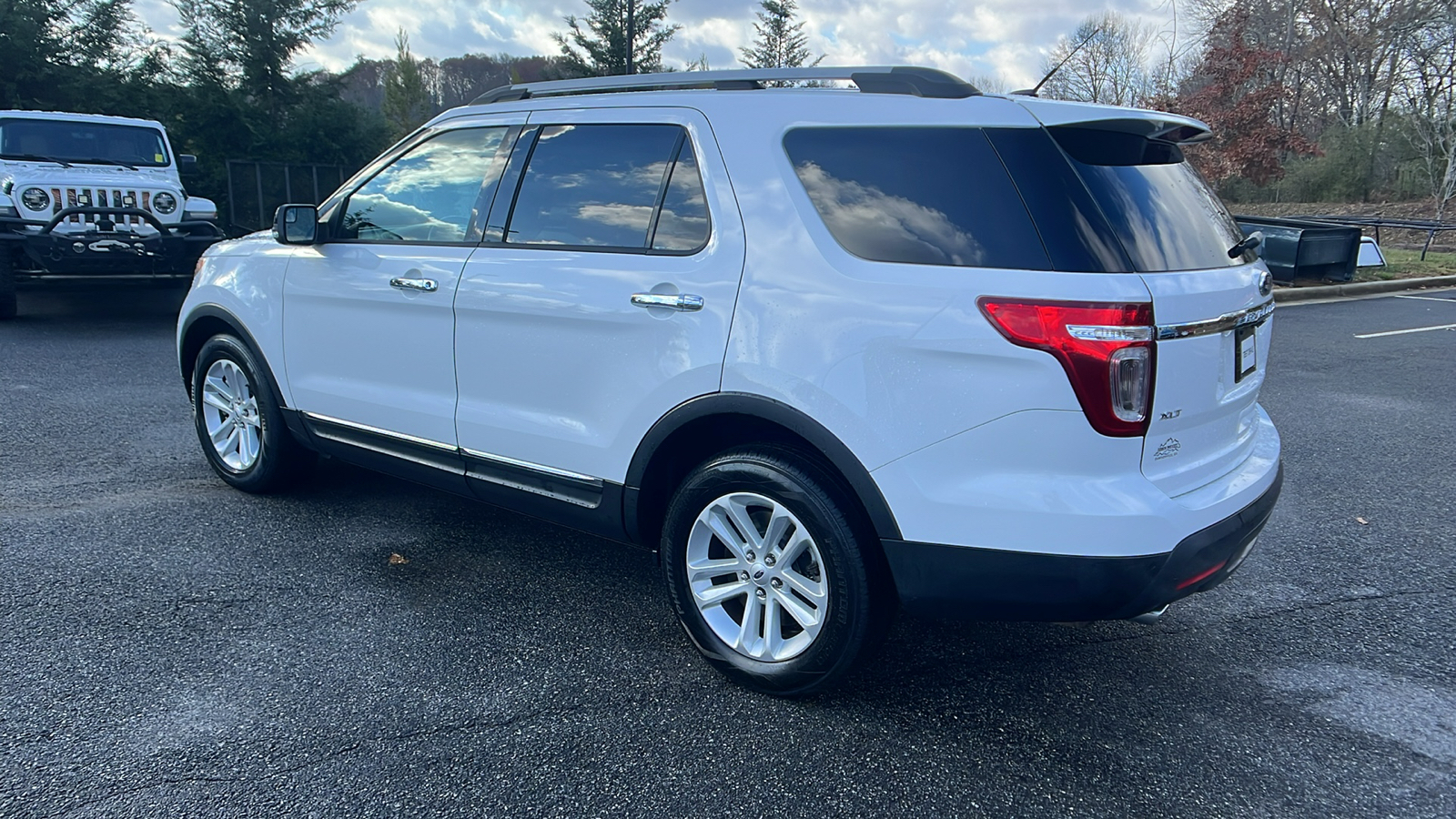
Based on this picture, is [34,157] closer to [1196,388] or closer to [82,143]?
[82,143]

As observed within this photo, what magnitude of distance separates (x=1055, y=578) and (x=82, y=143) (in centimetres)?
1185

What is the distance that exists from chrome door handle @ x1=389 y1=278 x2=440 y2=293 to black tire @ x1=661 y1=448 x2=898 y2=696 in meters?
1.30

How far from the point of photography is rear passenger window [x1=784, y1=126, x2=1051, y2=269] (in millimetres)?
2525

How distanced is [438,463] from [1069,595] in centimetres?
237

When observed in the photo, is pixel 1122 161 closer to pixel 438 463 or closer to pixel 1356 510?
pixel 438 463

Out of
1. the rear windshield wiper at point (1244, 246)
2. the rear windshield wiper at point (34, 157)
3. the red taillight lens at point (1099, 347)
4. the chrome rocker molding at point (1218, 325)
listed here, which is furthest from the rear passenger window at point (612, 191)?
the rear windshield wiper at point (34, 157)

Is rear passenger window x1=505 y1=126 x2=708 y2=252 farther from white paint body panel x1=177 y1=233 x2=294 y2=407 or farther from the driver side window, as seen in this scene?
white paint body panel x1=177 y1=233 x2=294 y2=407

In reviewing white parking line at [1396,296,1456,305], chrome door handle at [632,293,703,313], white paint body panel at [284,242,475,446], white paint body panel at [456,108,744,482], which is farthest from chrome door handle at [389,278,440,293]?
white parking line at [1396,296,1456,305]

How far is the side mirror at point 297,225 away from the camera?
4035 mm

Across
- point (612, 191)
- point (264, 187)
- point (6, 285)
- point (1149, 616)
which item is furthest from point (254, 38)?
point (1149, 616)

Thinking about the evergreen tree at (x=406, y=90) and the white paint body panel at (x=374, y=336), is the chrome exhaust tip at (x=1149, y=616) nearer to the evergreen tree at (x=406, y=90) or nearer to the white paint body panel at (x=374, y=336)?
the white paint body panel at (x=374, y=336)

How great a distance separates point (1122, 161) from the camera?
106 inches

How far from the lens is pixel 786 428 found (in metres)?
2.83

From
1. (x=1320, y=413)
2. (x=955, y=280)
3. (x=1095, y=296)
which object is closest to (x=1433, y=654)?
(x=1095, y=296)
